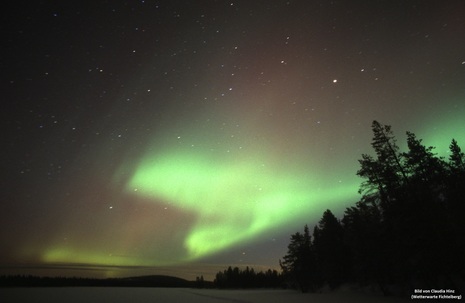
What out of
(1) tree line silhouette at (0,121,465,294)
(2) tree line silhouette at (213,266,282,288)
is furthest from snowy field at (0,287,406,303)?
(2) tree line silhouette at (213,266,282,288)

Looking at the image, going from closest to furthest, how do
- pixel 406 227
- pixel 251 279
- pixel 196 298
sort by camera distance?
1. pixel 406 227
2. pixel 196 298
3. pixel 251 279

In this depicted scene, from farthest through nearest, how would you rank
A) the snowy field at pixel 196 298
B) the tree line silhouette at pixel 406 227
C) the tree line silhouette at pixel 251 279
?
1. the tree line silhouette at pixel 251 279
2. the snowy field at pixel 196 298
3. the tree line silhouette at pixel 406 227

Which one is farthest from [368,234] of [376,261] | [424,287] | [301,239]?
[301,239]

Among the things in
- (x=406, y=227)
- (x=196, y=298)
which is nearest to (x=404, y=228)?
(x=406, y=227)

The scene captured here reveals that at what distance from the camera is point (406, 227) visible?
20.5 metres

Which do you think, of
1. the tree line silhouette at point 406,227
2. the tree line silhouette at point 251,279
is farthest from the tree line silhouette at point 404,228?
the tree line silhouette at point 251,279

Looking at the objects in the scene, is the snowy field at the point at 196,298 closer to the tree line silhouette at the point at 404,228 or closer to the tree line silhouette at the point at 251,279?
the tree line silhouette at the point at 404,228

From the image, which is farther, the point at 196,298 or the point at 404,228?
the point at 196,298

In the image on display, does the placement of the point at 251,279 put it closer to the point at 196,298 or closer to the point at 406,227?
the point at 196,298

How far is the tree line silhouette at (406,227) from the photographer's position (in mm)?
Result: 19641

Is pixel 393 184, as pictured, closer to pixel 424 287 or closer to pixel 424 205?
pixel 424 205

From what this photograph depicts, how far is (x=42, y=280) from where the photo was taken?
13738 cm

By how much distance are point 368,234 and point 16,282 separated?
160 m

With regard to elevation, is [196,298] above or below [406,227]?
below
